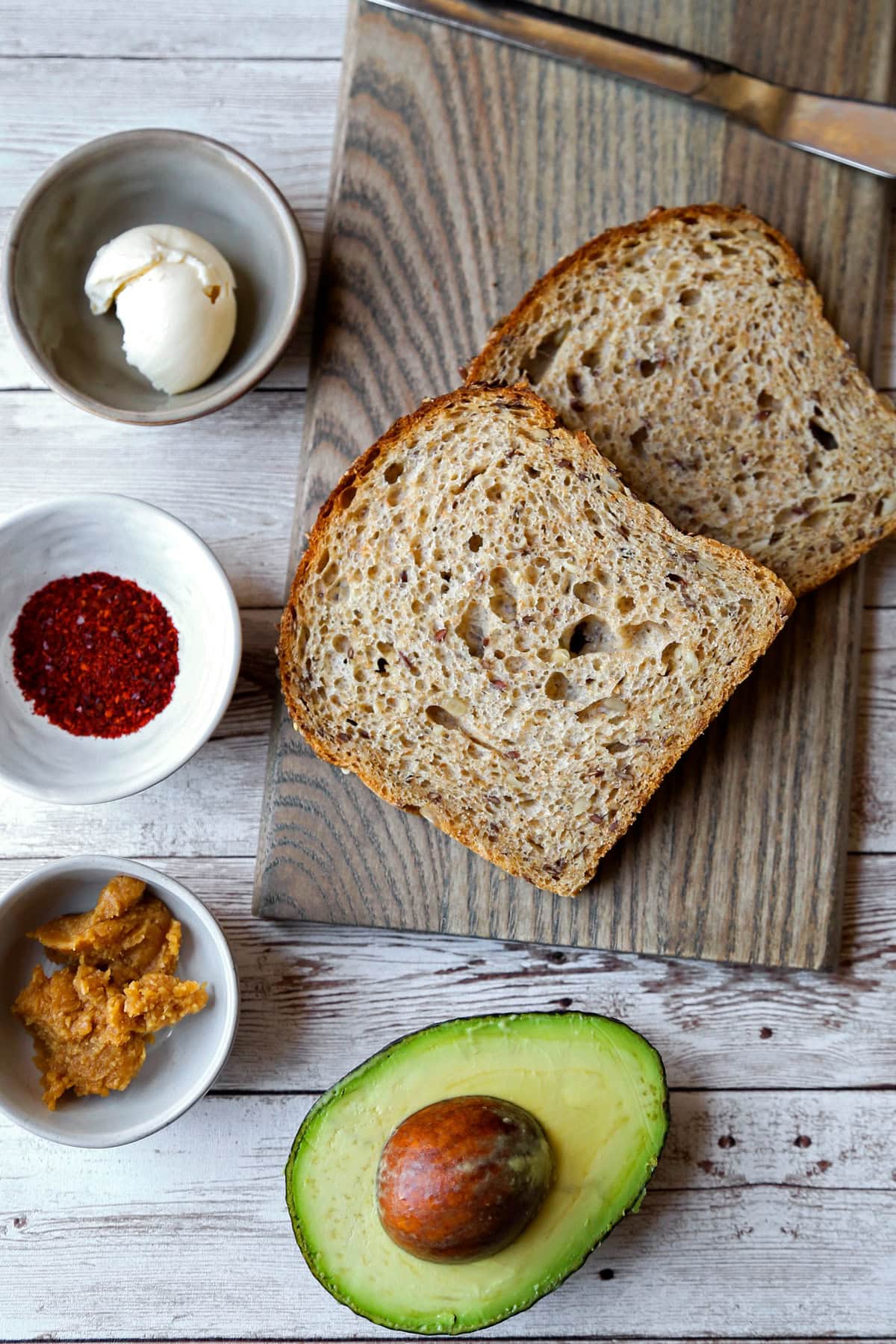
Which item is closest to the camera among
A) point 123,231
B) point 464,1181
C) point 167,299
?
point 464,1181

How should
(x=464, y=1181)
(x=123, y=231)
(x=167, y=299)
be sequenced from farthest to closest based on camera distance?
(x=123, y=231), (x=167, y=299), (x=464, y=1181)

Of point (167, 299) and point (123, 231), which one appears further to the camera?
point (123, 231)

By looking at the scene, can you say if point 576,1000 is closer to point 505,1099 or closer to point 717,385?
point 505,1099

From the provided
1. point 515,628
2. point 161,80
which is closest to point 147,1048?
point 515,628

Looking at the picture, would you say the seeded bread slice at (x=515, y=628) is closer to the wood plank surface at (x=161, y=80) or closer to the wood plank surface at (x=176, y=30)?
the wood plank surface at (x=161, y=80)

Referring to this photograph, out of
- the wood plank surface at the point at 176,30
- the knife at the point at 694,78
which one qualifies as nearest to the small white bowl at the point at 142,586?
the wood plank surface at the point at 176,30

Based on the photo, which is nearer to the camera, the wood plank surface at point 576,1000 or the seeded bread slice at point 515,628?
the seeded bread slice at point 515,628

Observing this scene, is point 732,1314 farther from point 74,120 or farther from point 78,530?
point 74,120
